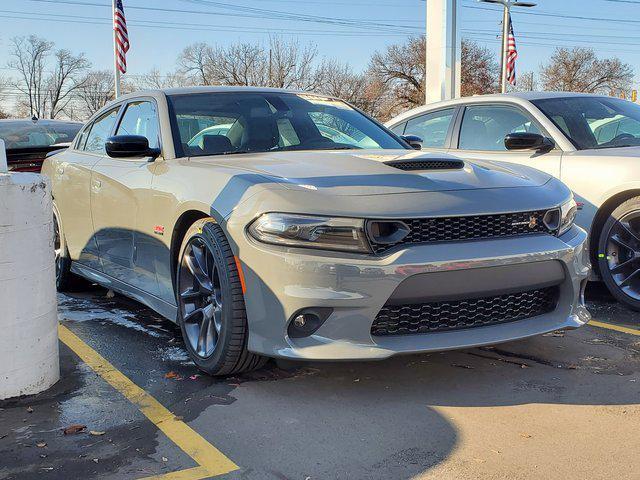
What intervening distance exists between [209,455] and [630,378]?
221 cm

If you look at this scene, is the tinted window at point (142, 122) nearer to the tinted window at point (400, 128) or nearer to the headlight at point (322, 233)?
the headlight at point (322, 233)

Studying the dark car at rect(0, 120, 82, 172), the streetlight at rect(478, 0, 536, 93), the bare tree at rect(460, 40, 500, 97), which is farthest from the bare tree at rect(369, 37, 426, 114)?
the dark car at rect(0, 120, 82, 172)

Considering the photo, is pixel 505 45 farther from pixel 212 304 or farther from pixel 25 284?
pixel 25 284

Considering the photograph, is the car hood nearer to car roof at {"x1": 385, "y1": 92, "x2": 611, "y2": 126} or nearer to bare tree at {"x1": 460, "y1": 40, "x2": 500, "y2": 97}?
car roof at {"x1": 385, "y1": 92, "x2": 611, "y2": 126}

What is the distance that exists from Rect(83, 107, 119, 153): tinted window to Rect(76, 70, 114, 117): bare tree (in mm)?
76831

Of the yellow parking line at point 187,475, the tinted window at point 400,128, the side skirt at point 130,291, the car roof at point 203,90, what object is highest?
the car roof at point 203,90

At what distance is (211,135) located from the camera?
435 cm

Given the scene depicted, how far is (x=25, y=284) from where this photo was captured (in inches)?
130

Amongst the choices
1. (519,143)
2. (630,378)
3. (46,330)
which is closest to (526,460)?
(630,378)

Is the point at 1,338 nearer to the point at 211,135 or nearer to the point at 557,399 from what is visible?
the point at 211,135

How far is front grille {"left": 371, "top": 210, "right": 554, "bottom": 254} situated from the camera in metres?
3.16

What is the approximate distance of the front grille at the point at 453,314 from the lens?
3.19 m

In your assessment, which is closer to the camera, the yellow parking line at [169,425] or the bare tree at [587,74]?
the yellow parking line at [169,425]

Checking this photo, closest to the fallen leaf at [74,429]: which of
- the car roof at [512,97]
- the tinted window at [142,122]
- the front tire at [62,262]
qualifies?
the tinted window at [142,122]
